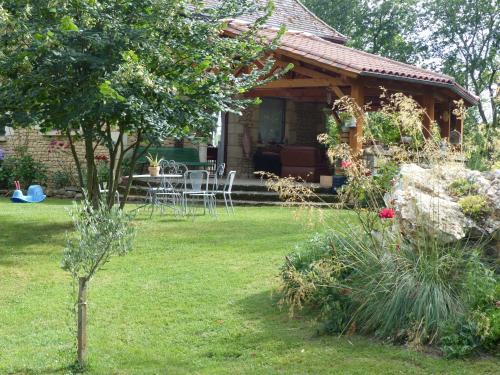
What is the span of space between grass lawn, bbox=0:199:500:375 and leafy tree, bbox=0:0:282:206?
5.39 feet

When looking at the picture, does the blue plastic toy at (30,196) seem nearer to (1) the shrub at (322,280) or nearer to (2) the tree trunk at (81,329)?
(1) the shrub at (322,280)

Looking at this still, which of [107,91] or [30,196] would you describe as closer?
[107,91]

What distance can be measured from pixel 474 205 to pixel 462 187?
1.44 ft

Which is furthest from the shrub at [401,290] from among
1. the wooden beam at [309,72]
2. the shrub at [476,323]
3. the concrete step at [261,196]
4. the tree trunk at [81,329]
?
the wooden beam at [309,72]

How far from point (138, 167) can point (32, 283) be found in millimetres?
10276

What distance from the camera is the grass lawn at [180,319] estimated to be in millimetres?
4609

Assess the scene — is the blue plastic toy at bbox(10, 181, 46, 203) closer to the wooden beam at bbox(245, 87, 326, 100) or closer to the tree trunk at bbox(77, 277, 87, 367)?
the wooden beam at bbox(245, 87, 326, 100)

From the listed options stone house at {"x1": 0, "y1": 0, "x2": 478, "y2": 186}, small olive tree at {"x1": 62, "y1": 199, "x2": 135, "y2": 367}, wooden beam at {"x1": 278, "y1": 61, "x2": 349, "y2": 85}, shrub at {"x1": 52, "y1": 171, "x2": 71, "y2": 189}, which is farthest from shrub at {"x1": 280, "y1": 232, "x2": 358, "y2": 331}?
shrub at {"x1": 52, "y1": 171, "x2": 71, "y2": 189}

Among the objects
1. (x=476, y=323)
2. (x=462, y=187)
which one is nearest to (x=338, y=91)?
(x=462, y=187)

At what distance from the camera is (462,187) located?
224 inches

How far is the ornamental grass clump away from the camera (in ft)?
15.3

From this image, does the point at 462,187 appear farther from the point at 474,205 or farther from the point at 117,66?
the point at 117,66

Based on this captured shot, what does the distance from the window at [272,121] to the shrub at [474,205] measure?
45.7 ft

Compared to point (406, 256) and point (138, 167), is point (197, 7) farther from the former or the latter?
point (138, 167)
